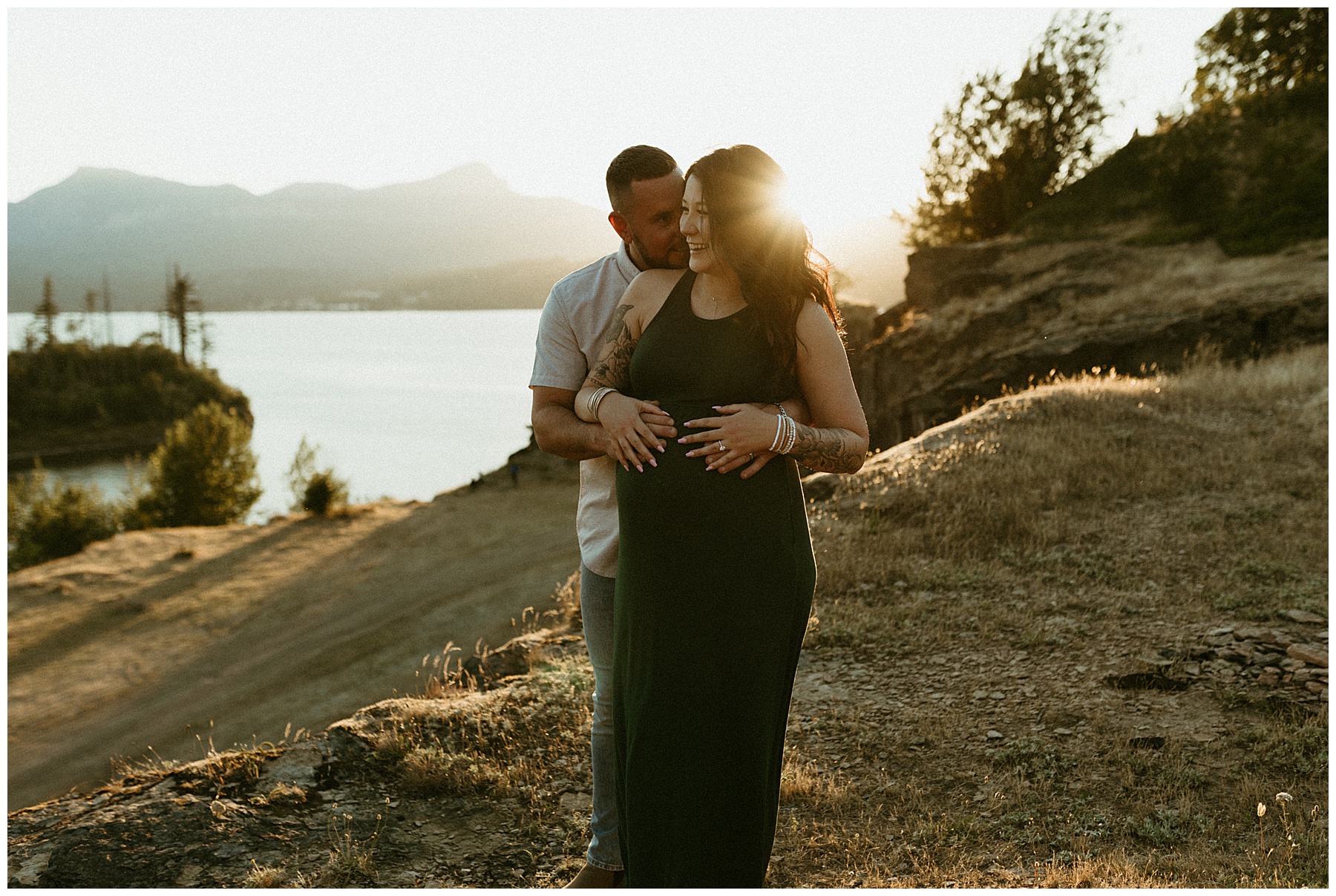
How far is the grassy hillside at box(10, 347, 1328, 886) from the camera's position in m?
3.88

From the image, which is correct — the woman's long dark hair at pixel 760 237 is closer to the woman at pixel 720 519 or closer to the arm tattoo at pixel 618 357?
the woman at pixel 720 519

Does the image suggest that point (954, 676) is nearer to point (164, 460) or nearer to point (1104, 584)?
point (1104, 584)

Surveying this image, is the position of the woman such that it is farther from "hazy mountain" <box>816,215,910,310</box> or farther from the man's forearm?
"hazy mountain" <box>816,215,910,310</box>

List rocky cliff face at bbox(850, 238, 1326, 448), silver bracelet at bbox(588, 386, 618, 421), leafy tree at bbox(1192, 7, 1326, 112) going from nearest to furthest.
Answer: silver bracelet at bbox(588, 386, 618, 421)
rocky cliff face at bbox(850, 238, 1326, 448)
leafy tree at bbox(1192, 7, 1326, 112)

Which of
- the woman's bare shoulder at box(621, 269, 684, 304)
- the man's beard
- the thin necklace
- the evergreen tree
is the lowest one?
the thin necklace

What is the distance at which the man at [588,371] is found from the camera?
2.78 metres

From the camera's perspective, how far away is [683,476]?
7.95 ft

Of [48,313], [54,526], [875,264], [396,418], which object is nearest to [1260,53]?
[54,526]

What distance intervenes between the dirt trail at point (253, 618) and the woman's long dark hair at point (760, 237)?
13.7 m

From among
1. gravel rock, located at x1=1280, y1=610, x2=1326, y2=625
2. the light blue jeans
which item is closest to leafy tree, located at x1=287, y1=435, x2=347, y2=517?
gravel rock, located at x1=1280, y1=610, x2=1326, y2=625

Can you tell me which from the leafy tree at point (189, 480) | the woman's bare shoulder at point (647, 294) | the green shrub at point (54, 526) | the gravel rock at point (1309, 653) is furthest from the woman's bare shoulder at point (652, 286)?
the green shrub at point (54, 526)

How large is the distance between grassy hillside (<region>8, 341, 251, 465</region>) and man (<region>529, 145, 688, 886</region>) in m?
94.3

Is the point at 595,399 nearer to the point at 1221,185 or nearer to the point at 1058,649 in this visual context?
the point at 1058,649

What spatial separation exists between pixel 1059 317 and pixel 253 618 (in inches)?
934
